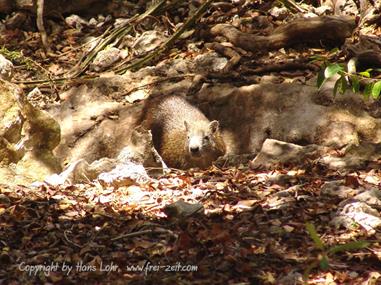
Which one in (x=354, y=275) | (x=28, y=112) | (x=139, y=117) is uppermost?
(x=354, y=275)

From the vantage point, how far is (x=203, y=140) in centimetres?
872

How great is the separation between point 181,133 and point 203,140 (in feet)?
3.10

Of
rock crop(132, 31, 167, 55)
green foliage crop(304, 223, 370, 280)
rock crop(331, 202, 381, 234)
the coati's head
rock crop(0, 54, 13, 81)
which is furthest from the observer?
rock crop(132, 31, 167, 55)

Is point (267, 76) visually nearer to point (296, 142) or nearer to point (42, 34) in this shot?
point (296, 142)

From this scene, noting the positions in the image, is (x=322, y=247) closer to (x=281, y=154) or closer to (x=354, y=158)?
(x=354, y=158)

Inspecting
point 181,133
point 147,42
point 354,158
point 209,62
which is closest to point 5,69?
point 181,133

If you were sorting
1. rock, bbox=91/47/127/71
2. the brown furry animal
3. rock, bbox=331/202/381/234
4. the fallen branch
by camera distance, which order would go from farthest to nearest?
rock, bbox=91/47/127/71, the fallen branch, the brown furry animal, rock, bbox=331/202/381/234

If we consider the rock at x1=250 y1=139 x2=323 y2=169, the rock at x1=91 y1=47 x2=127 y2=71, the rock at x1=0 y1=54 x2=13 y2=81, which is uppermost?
the rock at x1=0 y1=54 x2=13 y2=81

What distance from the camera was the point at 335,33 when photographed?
9.54 m

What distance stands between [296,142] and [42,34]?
5.69 m

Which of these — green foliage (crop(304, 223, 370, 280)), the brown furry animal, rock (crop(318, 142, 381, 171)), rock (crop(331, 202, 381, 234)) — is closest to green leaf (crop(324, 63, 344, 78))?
rock (crop(331, 202, 381, 234))

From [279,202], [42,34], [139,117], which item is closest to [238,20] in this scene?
[139,117]

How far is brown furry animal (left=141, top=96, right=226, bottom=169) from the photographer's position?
8.76 metres

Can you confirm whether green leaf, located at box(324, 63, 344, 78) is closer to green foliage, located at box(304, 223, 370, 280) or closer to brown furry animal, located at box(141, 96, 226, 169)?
green foliage, located at box(304, 223, 370, 280)
